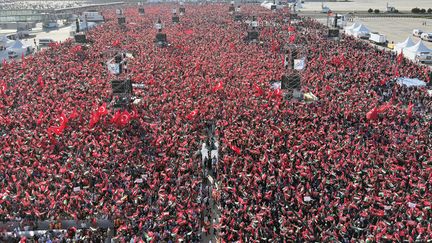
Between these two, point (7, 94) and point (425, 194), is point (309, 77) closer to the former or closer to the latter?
point (425, 194)

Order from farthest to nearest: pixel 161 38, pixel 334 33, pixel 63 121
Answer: pixel 334 33, pixel 161 38, pixel 63 121

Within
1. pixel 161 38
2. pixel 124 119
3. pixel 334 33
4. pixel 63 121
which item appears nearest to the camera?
pixel 63 121

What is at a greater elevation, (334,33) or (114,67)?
(334,33)

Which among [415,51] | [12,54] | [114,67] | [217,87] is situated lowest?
[217,87]

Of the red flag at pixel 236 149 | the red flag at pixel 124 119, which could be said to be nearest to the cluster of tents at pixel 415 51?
the red flag at pixel 236 149

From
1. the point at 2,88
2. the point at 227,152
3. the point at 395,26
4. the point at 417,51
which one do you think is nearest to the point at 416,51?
the point at 417,51

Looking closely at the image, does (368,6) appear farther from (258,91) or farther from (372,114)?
(372,114)

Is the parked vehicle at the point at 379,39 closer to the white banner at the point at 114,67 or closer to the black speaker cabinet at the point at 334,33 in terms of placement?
the black speaker cabinet at the point at 334,33
